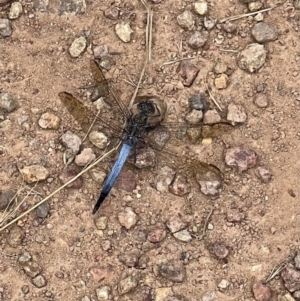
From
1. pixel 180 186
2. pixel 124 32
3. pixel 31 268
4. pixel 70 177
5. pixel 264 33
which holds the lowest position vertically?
pixel 31 268

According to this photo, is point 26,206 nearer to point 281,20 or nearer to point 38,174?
point 38,174

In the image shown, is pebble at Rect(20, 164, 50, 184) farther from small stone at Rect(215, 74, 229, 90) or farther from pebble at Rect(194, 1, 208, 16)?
pebble at Rect(194, 1, 208, 16)

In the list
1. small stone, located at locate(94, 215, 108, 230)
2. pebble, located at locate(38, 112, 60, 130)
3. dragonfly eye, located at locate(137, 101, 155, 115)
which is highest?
pebble, located at locate(38, 112, 60, 130)

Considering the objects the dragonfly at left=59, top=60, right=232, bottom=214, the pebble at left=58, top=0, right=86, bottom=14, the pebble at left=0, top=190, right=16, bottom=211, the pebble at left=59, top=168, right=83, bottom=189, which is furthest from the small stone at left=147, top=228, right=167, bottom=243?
the pebble at left=58, top=0, right=86, bottom=14

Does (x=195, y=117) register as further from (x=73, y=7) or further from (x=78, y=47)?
(x=73, y=7)

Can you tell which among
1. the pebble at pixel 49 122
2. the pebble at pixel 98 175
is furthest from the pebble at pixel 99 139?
the pebble at pixel 49 122

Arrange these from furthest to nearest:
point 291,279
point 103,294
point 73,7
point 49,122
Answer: point 73,7
point 49,122
point 103,294
point 291,279

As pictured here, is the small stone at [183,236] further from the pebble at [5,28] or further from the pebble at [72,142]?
the pebble at [5,28]

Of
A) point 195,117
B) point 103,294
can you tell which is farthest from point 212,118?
point 103,294
